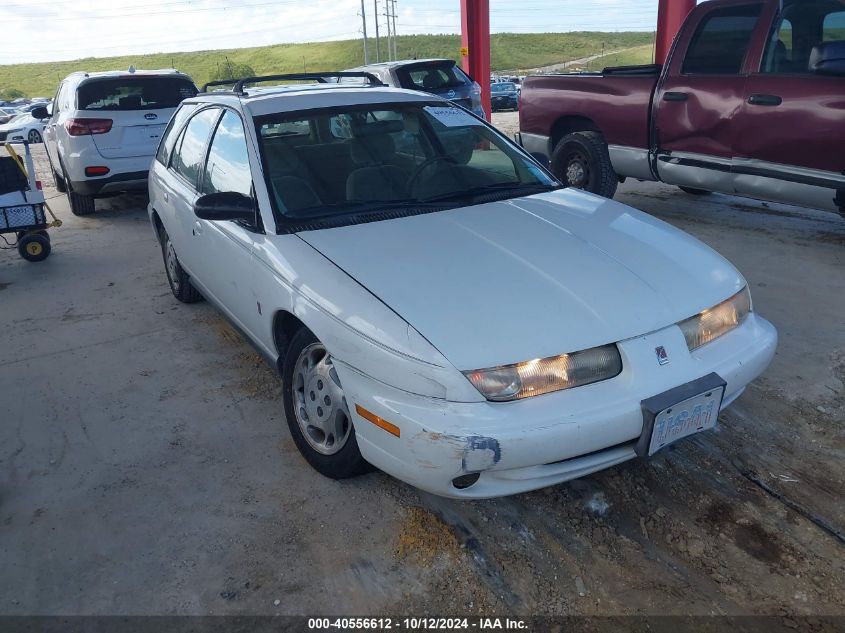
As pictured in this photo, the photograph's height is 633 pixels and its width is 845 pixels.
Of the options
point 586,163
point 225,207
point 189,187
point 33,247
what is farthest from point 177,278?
point 586,163

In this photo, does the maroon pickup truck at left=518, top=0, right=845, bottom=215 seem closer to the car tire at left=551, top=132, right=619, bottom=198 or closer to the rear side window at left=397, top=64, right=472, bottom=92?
the car tire at left=551, top=132, right=619, bottom=198

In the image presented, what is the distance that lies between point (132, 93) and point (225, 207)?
6354 millimetres

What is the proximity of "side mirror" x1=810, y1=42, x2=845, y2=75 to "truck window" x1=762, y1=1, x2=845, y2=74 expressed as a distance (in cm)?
43

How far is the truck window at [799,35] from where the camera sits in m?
5.68

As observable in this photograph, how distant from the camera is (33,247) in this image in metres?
6.71

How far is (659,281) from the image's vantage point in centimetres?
272

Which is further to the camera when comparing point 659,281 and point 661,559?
point 659,281

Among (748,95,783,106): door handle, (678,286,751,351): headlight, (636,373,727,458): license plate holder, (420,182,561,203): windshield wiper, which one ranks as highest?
(748,95,783,106): door handle

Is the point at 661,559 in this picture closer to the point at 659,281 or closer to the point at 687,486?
the point at 687,486

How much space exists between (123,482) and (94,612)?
2.66 ft

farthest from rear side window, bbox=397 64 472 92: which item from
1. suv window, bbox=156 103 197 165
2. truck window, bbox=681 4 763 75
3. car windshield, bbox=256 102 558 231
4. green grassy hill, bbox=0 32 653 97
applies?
green grassy hill, bbox=0 32 653 97

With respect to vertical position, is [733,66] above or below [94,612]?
above

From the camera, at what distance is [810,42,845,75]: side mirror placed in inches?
200

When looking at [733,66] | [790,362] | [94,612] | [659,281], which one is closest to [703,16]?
[733,66]
